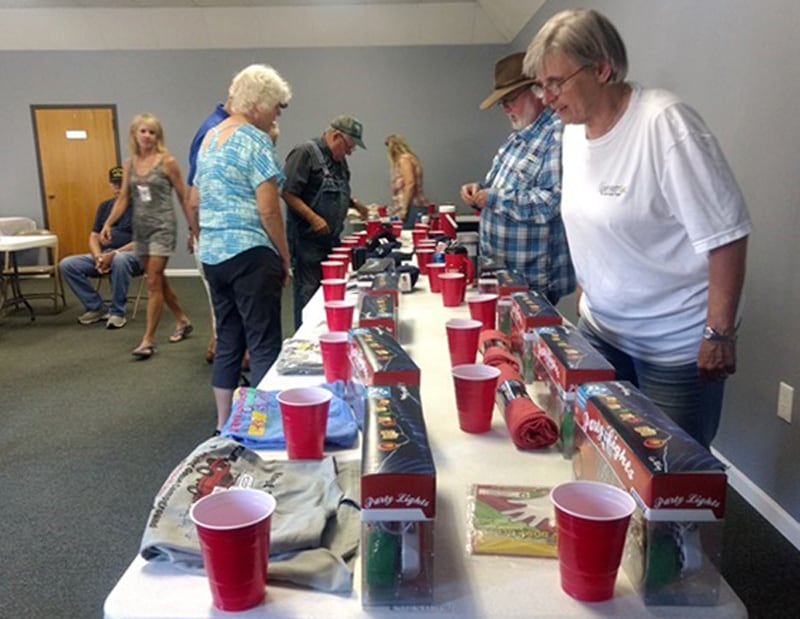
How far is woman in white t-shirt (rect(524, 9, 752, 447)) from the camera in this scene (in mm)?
1287

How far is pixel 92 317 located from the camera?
570 centimetres

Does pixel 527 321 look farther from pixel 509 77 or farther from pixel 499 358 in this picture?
pixel 509 77

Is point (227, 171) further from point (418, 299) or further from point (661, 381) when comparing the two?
point (661, 381)

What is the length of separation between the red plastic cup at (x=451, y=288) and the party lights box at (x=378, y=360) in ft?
2.73

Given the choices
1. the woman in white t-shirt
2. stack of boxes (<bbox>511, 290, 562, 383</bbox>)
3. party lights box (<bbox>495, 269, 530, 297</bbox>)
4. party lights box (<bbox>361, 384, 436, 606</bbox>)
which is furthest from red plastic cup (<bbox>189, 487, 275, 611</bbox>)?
party lights box (<bbox>495, 269, 530, 297</bbox>)

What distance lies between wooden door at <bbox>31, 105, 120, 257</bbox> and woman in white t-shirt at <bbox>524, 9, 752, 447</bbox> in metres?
7.68

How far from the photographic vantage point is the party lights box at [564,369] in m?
1.13

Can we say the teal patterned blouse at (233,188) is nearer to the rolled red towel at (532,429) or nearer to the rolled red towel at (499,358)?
the rolled red towel at (499,358)

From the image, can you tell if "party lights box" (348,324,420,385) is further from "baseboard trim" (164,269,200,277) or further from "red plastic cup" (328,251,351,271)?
"baseboard trim" (164,269,200,277)

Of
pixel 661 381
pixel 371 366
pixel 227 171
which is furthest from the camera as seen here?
pixel 227 171

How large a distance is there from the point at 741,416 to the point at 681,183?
5.38 ft

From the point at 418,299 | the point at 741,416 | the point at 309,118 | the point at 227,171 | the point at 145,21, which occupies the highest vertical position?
the point at 145,21

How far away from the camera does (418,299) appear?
2426mm

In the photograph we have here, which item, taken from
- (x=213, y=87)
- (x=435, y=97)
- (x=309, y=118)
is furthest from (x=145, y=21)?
(x=435, y=97)
